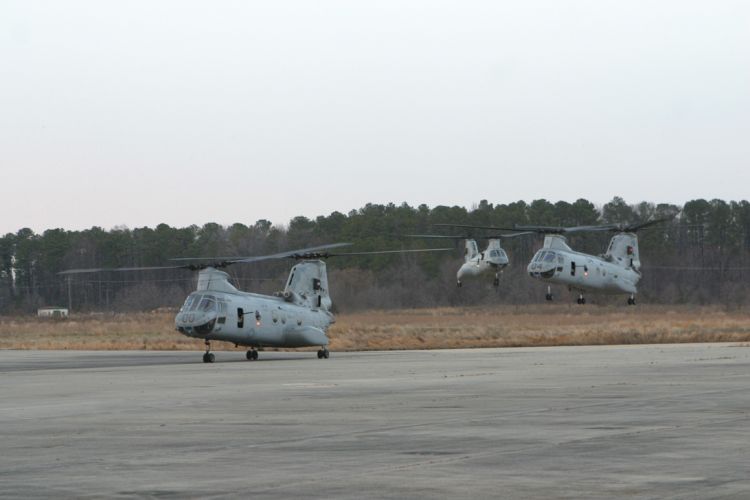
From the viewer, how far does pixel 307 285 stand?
53.4 m

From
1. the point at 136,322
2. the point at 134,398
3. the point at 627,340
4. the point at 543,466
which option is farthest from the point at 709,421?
the point at 136,322

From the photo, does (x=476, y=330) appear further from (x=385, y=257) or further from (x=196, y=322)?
(x=385, y=257)

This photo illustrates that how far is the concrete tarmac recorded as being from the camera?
516 inches

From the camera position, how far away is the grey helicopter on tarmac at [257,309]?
4725 centimetres

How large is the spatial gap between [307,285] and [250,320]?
4770mm

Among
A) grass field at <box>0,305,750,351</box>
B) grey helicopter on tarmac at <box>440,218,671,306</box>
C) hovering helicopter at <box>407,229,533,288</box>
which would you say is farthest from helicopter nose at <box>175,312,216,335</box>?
hovering helicopter at <box>407,229,533,288</box>

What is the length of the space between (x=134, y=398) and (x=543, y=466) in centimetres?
1414

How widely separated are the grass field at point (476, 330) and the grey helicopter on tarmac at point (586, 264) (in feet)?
8.36

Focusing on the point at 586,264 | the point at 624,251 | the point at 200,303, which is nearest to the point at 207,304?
the point at 200,303

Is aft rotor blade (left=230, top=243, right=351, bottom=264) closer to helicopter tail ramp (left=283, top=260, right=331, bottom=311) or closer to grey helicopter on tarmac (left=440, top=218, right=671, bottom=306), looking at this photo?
helicopter tail ramp (left=283, top=260, right=331, bottom=311)

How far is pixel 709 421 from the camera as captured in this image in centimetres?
1931

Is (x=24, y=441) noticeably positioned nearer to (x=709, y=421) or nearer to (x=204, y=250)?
(x=709, y=421)

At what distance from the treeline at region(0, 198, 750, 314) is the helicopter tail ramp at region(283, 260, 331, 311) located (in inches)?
1185

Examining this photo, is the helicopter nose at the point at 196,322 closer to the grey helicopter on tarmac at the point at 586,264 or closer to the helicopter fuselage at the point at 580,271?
the grey helicopter on tarmac at the point at 586,264
